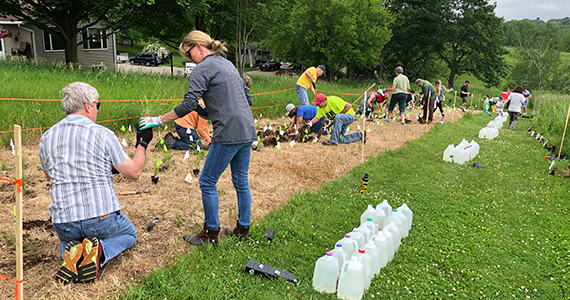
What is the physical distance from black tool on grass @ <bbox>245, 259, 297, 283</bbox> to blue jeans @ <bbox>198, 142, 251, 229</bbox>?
597mm

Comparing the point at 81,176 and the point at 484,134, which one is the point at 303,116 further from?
the point at 81,176

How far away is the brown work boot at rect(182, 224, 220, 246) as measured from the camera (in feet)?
11.5

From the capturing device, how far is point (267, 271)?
3.08 m

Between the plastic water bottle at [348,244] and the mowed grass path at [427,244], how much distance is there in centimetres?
34

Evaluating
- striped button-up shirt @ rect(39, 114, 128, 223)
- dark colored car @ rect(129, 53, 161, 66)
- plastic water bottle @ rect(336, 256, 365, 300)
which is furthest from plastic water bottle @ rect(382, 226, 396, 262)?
dark colored car @ rect(129, 53, 161, 66)

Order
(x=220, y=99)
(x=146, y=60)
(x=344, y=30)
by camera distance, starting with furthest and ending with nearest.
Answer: (x=146, y=60) → (x=344, y=30) → (x=220, y=99)

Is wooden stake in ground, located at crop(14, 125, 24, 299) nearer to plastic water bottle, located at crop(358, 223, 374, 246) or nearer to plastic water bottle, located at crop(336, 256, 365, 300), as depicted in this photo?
plastic water bottle, located at crop(336, 256, 365, 300)

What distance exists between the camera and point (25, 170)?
5.35 metres

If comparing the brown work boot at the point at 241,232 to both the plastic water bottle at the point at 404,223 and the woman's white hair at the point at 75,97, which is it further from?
the woman's white hair at the point at 75,97

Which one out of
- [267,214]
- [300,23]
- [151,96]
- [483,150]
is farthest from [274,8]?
[267,214]

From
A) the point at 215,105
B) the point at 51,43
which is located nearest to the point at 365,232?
the point at 215,105

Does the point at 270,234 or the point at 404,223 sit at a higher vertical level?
the point at 404,223

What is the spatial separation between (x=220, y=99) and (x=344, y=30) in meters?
26.5

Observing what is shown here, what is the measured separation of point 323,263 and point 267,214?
1550mm
